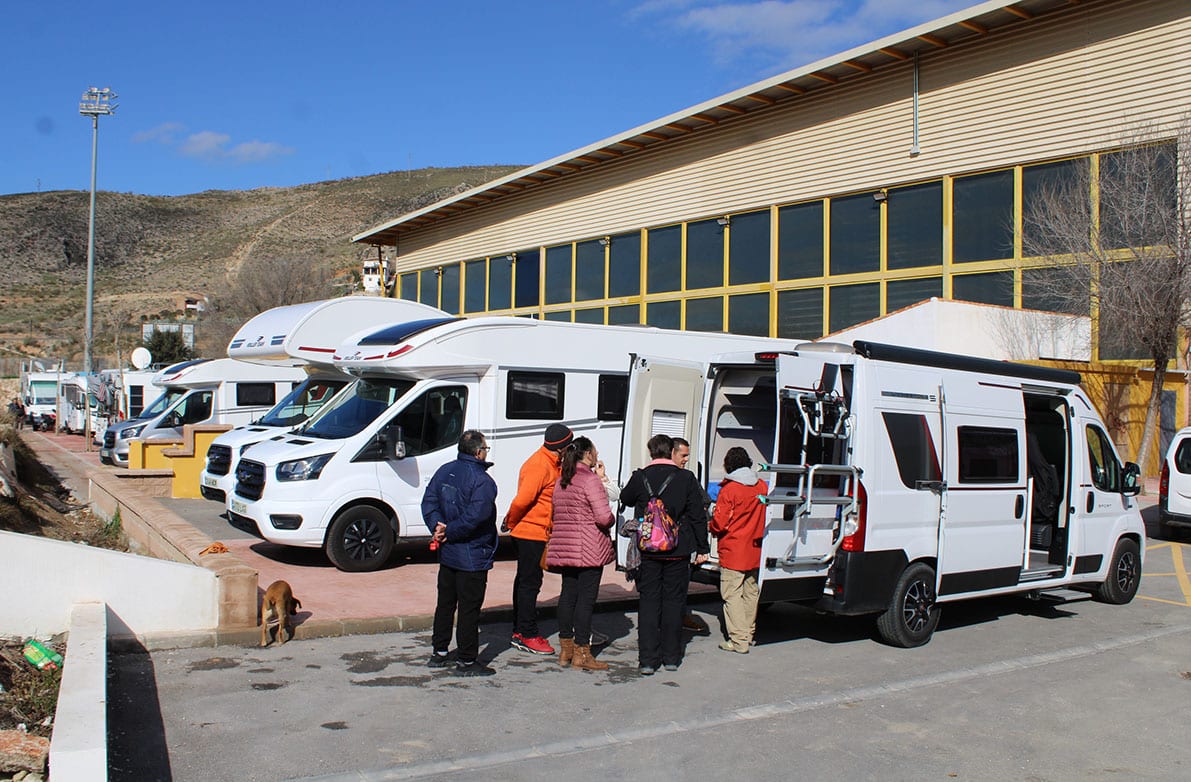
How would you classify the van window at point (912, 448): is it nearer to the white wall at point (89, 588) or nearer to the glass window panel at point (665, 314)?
the white wall at point (89, 588)

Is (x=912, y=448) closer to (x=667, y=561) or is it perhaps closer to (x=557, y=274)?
(x=667, y=561)

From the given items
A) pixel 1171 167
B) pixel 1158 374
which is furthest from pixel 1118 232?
pixel 1158 374

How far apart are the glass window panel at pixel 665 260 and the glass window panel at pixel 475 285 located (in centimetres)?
808

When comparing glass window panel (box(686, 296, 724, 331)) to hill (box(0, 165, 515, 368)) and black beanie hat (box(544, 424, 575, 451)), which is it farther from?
hill (box(0, 165, 515, 368))

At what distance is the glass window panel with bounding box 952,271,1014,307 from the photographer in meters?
19.8

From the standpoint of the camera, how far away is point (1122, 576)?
1061 centimetres

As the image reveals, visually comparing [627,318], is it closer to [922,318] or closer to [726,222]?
[726,222]

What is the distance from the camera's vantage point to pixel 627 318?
91.9ft

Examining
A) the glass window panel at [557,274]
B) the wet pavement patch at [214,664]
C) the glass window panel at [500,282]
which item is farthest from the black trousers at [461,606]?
the glass window panel at [500,282]

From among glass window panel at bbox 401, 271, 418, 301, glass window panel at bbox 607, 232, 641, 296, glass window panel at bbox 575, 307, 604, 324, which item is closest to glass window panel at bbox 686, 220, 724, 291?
glass window panel at bbox 607, 232, 641, 296

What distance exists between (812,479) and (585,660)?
2.16m

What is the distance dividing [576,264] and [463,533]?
2339 cm

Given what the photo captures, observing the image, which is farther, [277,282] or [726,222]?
[277,282]

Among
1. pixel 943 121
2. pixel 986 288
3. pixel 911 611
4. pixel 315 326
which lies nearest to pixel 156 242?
pixel 943 121
